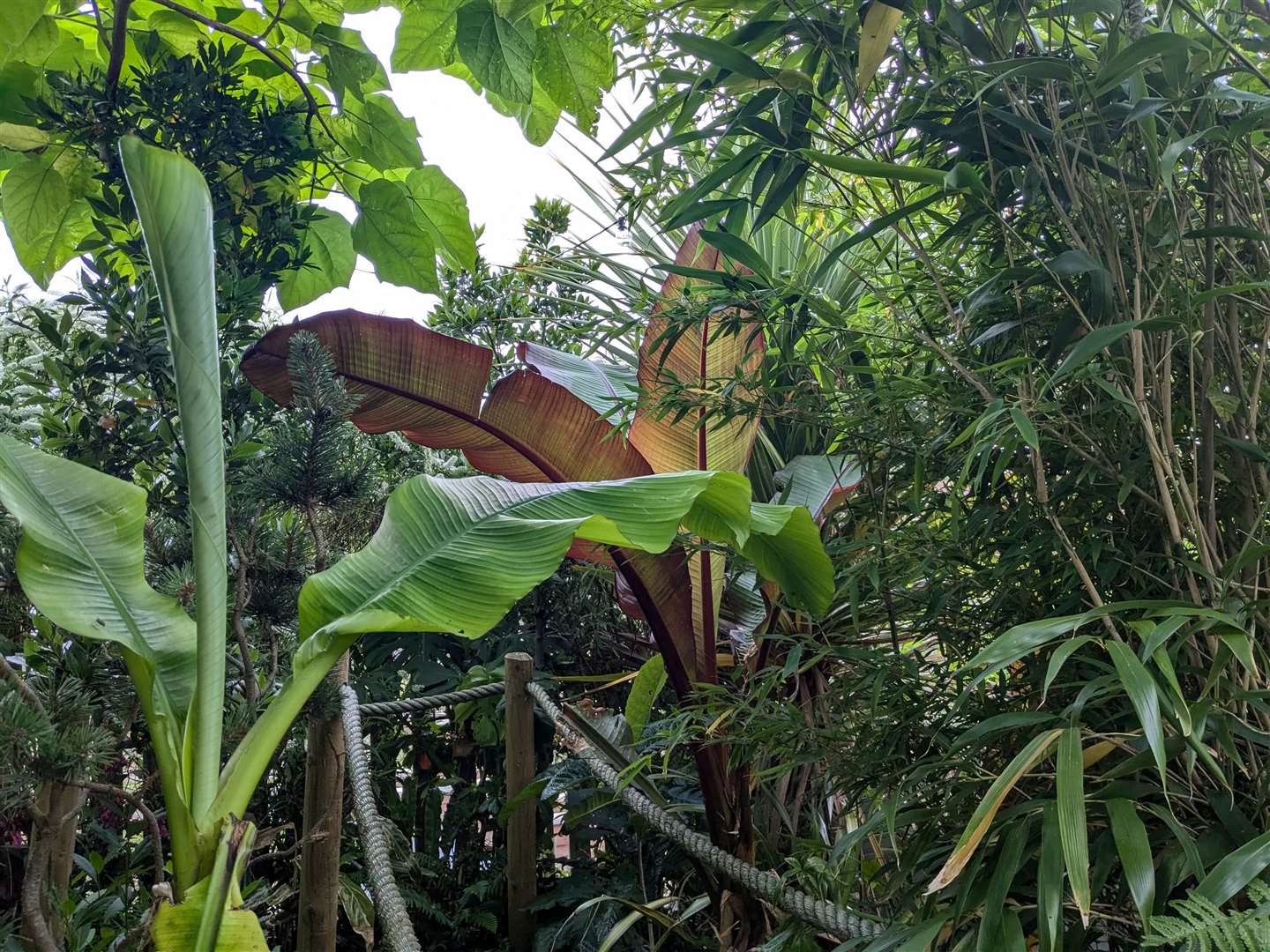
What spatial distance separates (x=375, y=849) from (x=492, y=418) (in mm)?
747

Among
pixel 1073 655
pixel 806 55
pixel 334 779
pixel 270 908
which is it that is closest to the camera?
pixel 1073 655

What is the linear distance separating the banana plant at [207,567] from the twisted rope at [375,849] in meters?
0.22

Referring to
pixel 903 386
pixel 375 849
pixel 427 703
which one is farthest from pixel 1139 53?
pixel 427 703

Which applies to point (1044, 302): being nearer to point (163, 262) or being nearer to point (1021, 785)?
point (1021, 785)

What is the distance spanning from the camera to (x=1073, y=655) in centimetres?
87

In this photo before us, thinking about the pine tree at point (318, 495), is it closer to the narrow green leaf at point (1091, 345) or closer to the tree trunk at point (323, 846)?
the tree trunk at point (323, 846)

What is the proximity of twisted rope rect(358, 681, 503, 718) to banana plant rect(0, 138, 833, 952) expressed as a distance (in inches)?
31.5

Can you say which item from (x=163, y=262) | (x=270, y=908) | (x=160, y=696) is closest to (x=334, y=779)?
(x=160, y=696)

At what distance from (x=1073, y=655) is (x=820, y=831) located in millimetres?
848

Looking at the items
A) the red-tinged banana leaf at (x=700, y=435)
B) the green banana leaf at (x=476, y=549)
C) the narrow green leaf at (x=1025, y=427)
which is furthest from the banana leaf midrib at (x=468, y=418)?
the narrow green leaf at (x=1025, y=427)

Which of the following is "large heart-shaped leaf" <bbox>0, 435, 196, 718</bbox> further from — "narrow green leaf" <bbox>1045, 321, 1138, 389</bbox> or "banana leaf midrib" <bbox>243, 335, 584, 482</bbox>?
"narrow green leaf" <bbox>1045, 321, 1138, 389</bbox>

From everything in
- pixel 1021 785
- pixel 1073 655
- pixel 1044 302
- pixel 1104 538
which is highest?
pixel 1044 302

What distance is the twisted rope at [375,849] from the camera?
0.99 meters

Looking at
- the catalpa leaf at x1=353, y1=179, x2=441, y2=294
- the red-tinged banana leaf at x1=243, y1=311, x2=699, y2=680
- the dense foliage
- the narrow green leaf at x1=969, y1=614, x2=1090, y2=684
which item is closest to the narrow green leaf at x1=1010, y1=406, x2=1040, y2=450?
the dense foliage
